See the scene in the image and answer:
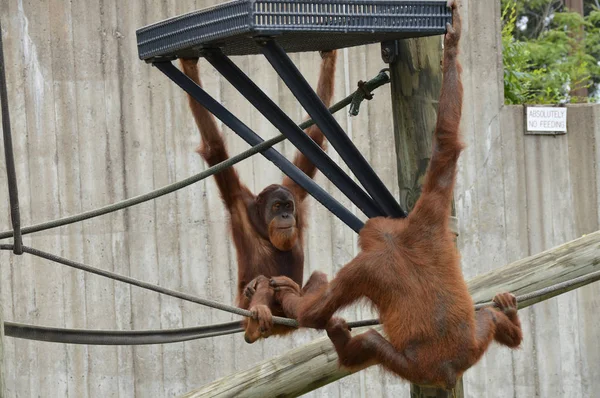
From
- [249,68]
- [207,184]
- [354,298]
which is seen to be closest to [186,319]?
[207,184]

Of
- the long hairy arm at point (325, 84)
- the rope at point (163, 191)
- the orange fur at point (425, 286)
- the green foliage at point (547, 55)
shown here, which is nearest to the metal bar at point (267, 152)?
the rope at point (163, 191)

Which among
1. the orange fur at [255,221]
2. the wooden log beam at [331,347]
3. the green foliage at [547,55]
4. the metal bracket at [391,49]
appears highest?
the green foliage at [547,55]

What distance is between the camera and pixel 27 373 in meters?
6.88

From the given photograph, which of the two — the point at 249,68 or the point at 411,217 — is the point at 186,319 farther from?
the point at 411,217

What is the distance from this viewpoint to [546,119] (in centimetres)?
754

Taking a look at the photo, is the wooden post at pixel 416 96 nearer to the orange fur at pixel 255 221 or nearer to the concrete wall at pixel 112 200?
the orange fur at pixel 255 221

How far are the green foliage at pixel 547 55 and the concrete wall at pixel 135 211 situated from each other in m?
1.31

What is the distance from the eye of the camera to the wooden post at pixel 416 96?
4055 mm

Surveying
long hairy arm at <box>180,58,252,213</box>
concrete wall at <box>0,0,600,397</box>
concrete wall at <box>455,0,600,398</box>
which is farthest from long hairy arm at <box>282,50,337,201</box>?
concrete wall at <box>455,0,600,398</box>

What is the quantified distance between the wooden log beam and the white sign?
10.8 feet

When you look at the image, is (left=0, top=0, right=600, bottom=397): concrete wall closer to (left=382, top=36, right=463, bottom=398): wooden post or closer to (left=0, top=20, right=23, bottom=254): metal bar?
(left=382, top=36, right=463, bottom=398): wooden post

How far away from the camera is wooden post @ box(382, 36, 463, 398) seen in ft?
13.3

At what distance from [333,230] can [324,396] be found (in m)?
1.24

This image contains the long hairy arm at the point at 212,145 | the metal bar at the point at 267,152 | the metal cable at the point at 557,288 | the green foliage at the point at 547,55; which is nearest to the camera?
the metal cable at the point at 557,288
